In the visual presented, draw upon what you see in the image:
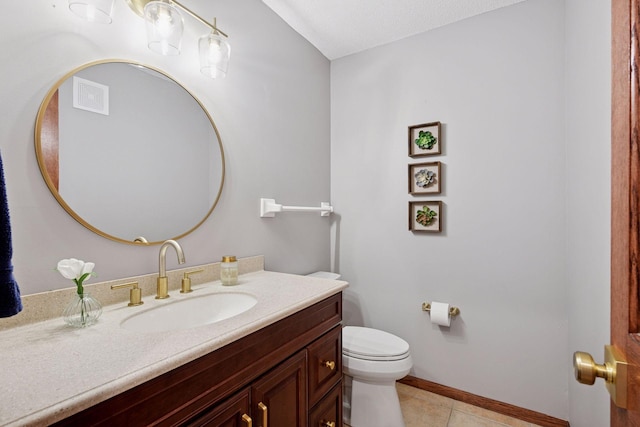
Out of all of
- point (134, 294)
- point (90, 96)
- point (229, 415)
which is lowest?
point (229, 415)

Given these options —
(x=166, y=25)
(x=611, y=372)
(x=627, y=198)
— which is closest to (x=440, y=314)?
(x=611, y=372)

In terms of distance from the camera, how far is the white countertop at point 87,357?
0.49 m

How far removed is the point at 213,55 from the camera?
1.28 m

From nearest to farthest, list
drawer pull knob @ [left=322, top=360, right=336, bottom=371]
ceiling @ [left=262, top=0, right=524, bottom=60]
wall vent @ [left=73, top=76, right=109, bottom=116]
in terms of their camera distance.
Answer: wall vent @ [left=73, top=76, right=109, bottom=116]
drawer pull knob @ [left=322, top=360, right=336, bottom=371]
ceiling @ [left=262, top=0, right=524, bottom=60]

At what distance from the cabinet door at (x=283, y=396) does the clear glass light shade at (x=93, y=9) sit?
1.28 m

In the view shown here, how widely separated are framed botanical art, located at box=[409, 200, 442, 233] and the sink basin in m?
1.29

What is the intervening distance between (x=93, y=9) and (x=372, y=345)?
192 centimetres

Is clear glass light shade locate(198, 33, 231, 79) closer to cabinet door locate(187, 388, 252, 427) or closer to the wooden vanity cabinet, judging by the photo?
the wooden vanity cabinet

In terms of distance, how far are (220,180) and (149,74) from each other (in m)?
0.52

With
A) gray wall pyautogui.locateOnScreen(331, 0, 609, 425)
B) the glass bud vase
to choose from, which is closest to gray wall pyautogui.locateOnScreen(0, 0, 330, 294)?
the glass bud vase

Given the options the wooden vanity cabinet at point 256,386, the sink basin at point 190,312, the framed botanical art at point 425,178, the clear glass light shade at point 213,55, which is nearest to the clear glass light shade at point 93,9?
the clear glass light shade at point 213,55

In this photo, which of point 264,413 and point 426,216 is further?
point 426,216

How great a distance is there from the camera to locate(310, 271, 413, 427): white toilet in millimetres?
1510

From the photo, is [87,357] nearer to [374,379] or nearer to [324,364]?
[324,364]
